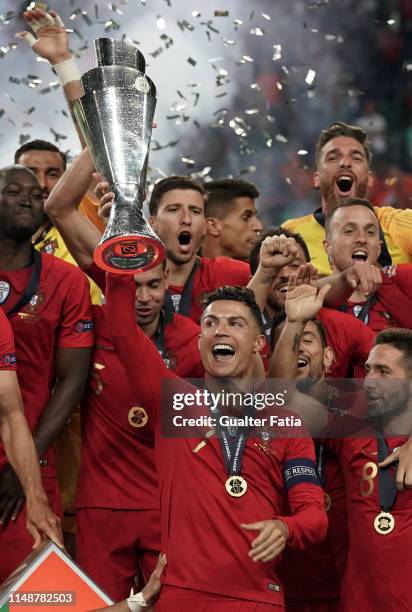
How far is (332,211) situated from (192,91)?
122 inches

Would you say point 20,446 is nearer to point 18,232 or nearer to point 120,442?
point 120,442

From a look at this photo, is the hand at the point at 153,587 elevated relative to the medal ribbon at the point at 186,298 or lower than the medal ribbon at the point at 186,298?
lower

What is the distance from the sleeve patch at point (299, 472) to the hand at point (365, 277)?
844 mm

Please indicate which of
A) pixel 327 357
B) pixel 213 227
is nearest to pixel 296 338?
pixel 327 357

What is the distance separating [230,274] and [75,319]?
85 centimetres

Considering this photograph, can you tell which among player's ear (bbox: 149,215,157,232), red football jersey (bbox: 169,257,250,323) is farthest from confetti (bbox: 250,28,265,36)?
red football jersey (bbox: 169,257,250,323)

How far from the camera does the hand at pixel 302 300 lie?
4.72 metres

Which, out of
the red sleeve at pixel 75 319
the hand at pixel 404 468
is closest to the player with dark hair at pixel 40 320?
the red sleeve at pixel 75 319

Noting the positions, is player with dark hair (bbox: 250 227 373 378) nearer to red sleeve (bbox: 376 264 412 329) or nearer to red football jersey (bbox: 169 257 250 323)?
red football jersey (bbox: 169 257 250 323)

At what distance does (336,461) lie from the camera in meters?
4.94

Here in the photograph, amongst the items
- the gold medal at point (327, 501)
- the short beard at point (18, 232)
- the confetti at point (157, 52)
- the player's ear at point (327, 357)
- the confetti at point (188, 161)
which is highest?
the confetti at point (157, 52)

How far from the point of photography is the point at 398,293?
5371mm

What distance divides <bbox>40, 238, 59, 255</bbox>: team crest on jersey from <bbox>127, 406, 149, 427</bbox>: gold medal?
3.79ft

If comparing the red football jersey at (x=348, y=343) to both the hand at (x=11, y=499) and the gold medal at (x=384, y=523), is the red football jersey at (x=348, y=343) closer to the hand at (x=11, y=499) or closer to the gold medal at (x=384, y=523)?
the gold medal at (x=384, y=523)
